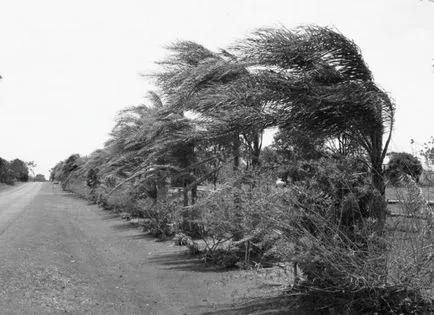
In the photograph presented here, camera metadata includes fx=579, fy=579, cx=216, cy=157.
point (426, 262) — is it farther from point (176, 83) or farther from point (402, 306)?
point (176, 83)

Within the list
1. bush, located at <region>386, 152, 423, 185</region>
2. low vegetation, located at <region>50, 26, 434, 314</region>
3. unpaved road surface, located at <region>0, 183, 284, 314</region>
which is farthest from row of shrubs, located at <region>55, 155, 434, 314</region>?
unpaved road surface, located at <region>0, 183, 284, 314</region>

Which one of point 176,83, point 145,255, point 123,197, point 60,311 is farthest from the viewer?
point 123,197

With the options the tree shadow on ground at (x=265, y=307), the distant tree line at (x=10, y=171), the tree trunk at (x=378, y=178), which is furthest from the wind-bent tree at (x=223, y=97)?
the distant tree line at (x=10, y=171)

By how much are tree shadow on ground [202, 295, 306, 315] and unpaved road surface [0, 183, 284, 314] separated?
0.07 meters

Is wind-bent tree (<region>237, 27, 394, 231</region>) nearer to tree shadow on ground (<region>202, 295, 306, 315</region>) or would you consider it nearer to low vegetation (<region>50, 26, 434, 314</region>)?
low vegetation (<region>50, 26, 434, 314</region>)

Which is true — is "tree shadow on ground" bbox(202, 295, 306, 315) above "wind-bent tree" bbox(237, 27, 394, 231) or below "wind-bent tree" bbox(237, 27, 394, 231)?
below

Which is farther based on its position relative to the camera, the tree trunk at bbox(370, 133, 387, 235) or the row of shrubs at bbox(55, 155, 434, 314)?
the tree trunk at bbox(370, 133, 387, 235)

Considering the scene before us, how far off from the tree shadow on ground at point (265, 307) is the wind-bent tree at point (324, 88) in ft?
7.20

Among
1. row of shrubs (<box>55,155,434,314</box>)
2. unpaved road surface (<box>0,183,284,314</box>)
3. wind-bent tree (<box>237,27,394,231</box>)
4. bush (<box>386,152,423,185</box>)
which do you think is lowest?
unpaved road surface (<box>0,183,284,314</box>)

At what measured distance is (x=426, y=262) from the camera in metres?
6.73

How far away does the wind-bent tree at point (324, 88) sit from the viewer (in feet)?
26.6

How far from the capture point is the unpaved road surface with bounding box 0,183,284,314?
9391 mm

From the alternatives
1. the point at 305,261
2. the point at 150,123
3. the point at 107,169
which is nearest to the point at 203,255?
the point at 150,123

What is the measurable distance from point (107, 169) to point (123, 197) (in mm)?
3480
